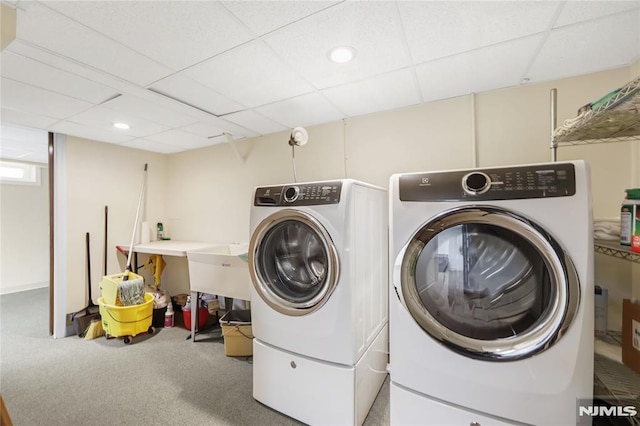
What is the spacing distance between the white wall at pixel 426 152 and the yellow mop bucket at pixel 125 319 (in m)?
0.87

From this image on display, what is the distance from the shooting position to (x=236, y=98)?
6.74 ft

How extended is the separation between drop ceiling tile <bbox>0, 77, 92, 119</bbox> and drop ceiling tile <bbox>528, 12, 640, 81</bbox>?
3221 millimetres

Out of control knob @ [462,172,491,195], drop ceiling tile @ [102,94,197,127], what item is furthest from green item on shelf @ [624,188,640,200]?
drop ceiling tile @ [102,94,197,127]

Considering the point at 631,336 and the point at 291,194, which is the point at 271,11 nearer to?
the point at 291,194

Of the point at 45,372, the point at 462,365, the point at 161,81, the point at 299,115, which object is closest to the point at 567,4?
the point at 462,365

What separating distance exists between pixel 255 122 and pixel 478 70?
6.15 feet

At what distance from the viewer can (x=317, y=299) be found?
1458 mm

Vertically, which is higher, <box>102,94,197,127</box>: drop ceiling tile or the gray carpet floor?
<box>102,94,197,127</box>: drop ceiling tile

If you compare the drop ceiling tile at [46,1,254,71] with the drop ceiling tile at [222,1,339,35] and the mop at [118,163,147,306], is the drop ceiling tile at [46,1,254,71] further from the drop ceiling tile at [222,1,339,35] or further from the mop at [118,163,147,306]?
the mop at [118,163,147,306]

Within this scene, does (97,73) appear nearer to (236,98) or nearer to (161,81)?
(161,81)

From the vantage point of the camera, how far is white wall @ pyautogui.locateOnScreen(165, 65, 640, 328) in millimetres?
1643

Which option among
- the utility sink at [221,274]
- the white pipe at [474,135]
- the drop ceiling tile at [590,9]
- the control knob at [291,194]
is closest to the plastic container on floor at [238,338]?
the utility sink at [221,274]

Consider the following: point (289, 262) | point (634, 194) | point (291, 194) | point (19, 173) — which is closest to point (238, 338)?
point (289, 262)

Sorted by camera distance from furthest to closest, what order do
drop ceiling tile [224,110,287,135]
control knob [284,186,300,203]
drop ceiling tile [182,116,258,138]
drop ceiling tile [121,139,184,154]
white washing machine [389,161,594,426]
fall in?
drop ceiling tile [121,139,184,154], drop ceiling tile [182,116,258,138], drop ceiling tile [224,110,287,135], control knob [284,186,300,203], white washing machine [389,161,594,426]
